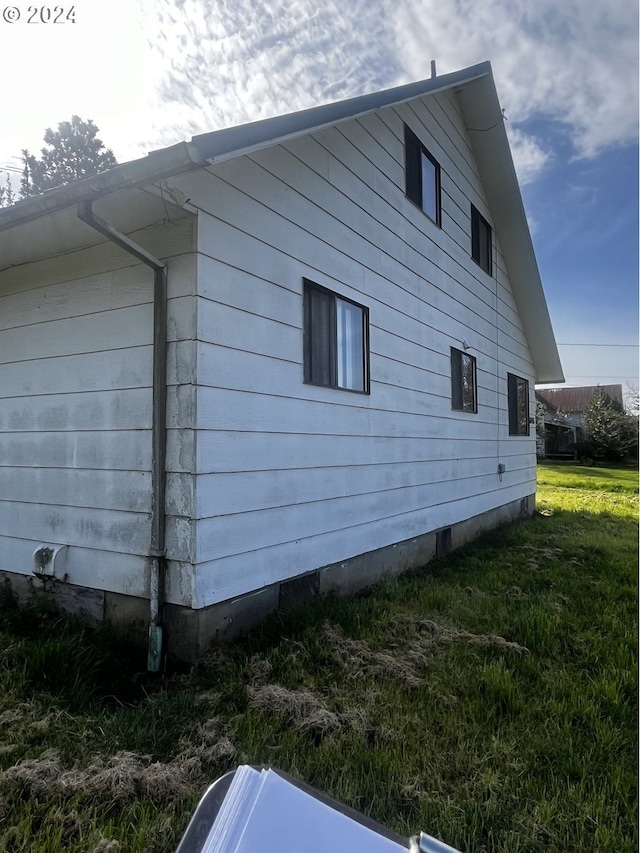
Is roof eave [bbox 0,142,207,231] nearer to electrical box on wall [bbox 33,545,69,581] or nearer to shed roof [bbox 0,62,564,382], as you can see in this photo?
shed roof [bbox 0,62,564,382]

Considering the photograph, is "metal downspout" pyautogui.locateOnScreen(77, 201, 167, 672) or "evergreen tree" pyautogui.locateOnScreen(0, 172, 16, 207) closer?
"metal downspout" pyautogui.locateOnScreen(77, 201, 167, 672)

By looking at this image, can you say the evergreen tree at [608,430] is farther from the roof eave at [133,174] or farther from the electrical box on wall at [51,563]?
the roof eave at [133,174]

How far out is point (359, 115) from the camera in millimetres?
4172

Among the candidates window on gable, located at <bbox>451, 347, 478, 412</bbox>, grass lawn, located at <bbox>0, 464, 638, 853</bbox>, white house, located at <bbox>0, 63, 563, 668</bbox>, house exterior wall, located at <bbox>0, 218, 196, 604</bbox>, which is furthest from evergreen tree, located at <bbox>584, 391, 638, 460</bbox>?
house exterior wall, located at <bbox>0, 218, 196, 604</bbox>

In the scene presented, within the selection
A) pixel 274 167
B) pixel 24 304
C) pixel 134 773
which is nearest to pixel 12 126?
pixel 24 304

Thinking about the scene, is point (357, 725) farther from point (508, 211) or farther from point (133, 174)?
point (508, 211)

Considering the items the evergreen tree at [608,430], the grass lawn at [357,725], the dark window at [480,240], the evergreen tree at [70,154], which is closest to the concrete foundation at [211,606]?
the grass lawn at [357,725]

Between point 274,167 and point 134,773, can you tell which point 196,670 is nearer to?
point 134,773

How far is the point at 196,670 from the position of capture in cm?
297

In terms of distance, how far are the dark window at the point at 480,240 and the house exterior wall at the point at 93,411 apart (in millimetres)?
6132

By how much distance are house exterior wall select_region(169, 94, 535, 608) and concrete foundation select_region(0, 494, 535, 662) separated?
0.11 metres

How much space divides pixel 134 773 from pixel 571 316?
11.6 metres

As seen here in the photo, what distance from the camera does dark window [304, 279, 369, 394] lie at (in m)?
4.19

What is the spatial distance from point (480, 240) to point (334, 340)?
17.3 ft
